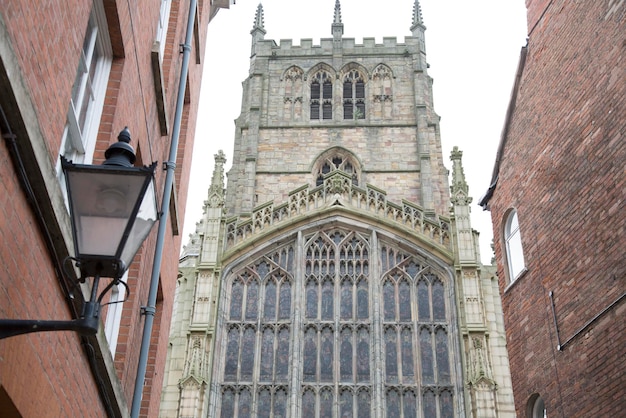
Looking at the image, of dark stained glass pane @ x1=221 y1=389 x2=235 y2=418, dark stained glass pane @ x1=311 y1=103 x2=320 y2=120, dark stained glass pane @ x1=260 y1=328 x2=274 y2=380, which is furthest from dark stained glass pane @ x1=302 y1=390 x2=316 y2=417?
dark stained glass pane @ x1=311 y1=103 x2=320 y2=120

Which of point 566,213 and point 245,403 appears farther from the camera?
point 245,403

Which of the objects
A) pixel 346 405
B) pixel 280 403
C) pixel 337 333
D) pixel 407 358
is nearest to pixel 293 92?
pixel 337 333

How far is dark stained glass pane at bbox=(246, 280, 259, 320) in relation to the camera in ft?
68.8

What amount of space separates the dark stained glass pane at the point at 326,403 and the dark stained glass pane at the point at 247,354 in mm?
2001

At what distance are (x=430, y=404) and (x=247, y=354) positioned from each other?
5.01 m

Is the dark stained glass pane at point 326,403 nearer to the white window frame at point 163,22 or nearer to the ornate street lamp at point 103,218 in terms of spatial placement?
the white window frame at point 163,22

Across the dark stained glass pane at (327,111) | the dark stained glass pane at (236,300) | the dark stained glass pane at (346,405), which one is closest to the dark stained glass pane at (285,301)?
the dark stained glass pane at (236,300)

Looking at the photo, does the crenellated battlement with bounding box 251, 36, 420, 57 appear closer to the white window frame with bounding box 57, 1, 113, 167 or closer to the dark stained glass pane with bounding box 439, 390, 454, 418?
the dark stained glass pane with bounding box 439, 390, 454, 418

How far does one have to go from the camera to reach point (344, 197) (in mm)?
22969

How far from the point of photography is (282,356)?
20.2 m

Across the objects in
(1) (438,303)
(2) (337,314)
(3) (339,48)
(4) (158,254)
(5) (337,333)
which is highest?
(3) (339,48)

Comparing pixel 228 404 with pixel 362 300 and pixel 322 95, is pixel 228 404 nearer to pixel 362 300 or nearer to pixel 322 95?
pixel 362 300

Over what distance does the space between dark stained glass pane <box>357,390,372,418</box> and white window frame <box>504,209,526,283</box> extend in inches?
292

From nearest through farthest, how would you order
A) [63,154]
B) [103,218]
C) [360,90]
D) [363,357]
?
[103,218], [63,154], [363,357], [360,90]
